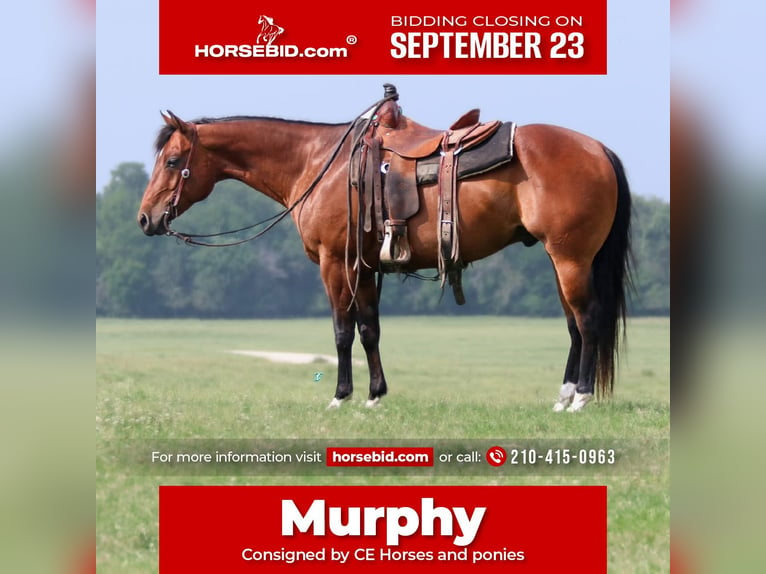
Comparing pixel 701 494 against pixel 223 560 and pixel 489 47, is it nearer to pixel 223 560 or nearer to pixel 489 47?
pixel 223 560

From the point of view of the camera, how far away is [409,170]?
30.2 feet

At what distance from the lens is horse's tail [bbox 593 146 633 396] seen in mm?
9180

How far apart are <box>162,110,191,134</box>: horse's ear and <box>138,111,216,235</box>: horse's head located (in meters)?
0.04

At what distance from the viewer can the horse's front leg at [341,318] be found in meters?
9.56

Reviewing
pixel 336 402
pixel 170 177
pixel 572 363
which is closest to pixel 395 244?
pixel 336 402

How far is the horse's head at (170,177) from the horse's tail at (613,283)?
14.6ft

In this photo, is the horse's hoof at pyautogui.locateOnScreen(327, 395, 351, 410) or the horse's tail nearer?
the horse's tail

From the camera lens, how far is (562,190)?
884cm

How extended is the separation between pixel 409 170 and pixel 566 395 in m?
2.84

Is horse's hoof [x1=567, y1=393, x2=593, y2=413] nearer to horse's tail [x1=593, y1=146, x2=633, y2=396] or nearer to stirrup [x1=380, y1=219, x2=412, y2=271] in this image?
A: horse's tail [x1=593, y1=146, x2=633, y2=396]

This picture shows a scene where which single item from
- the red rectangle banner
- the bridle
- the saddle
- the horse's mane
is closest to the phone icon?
the red rectangle banner

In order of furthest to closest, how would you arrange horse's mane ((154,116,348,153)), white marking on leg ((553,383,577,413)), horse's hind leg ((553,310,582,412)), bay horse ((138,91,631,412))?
horse's mane ((154,116,348,153))
horse's hind leg ((553,310,582,412))
white marking on leg ((553,383,577,413))
bay horse ((138,91,631,412))

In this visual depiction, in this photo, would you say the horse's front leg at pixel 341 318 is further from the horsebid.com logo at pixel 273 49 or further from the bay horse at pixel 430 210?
the horsebid.com logo at pixel 273 49

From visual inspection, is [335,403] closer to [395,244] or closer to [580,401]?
[395,244]
